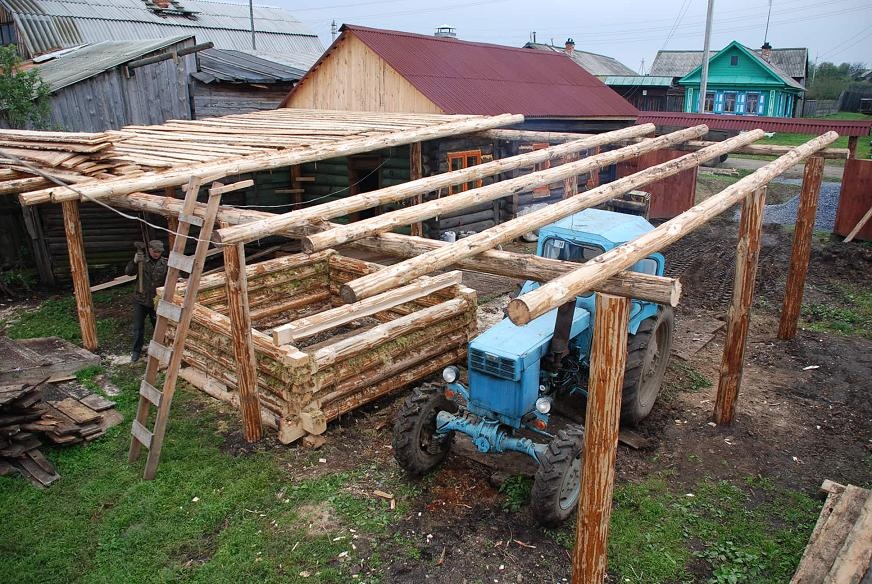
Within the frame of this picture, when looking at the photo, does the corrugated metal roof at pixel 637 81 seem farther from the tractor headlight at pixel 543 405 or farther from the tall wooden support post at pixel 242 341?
the tractor headlight at pixel 543 405

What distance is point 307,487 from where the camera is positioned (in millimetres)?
5953

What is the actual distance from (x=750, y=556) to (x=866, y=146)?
1188 inches

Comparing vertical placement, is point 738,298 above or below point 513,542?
above

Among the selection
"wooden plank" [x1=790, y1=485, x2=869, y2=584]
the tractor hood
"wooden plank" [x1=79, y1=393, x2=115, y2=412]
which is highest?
the tractor hood

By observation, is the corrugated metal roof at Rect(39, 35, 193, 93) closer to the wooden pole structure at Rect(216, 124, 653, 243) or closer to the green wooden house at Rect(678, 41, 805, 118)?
the wooden pole structure at Rect(216, 124, 653, 243)

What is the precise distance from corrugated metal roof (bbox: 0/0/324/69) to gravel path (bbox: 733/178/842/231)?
17350 mm

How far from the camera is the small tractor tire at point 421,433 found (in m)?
5.76

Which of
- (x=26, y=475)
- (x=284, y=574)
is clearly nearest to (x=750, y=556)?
Answer: (x=284, y=574)

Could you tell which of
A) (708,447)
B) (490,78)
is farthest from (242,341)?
(490,78)

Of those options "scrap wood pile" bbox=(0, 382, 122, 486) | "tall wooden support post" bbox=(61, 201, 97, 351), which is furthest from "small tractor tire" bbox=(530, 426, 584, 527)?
"tall wooden support post" bbox=(61, 201, 97, 351)

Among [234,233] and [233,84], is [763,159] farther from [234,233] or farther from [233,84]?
[234,233]

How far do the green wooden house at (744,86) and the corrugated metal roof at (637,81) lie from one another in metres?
1.14

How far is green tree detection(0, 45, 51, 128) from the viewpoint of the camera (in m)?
13.7

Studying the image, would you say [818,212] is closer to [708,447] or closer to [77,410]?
[708,447]
